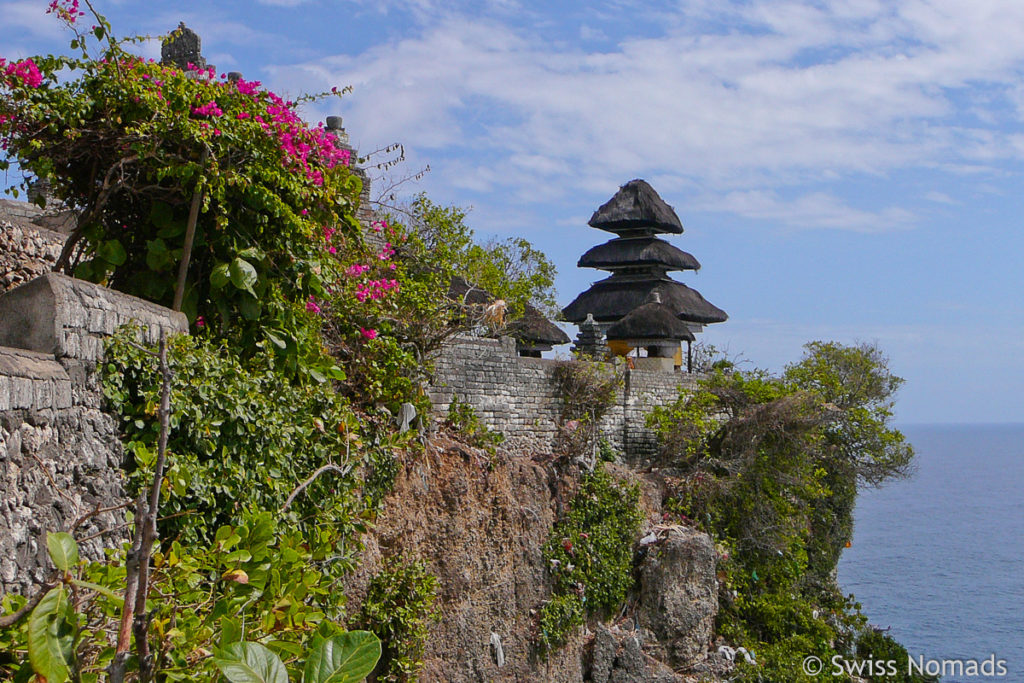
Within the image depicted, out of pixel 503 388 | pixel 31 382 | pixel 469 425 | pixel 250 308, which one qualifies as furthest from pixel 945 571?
pixel 31 382

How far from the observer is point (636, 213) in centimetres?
2339

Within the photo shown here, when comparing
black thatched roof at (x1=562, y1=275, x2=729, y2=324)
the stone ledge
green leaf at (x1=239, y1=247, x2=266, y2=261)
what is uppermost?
black thatched roof at (x1=562, y1=275, x2=729, y2=324)

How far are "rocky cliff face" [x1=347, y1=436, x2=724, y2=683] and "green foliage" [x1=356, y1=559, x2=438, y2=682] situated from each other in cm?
15

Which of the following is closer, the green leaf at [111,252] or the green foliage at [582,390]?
the green leaf at [111,252]

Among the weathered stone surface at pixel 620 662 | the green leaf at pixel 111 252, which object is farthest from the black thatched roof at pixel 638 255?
the green leaf at pixel 111 252

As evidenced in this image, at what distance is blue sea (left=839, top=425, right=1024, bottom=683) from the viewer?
31156mm

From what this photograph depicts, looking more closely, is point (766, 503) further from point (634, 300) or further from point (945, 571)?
point (945, 571)

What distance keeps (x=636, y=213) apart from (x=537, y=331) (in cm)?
397

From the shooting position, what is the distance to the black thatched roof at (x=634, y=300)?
22828mm

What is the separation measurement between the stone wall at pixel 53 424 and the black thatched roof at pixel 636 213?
18.5 meters

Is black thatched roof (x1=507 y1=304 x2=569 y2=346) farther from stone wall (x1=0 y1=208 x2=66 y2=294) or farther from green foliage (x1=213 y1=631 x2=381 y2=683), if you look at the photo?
green foliage (x1=213 y1=631 x2=381 y2=683)

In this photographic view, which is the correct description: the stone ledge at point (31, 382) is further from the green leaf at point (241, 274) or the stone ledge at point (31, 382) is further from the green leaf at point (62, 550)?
the green leaf at point (241, 274)

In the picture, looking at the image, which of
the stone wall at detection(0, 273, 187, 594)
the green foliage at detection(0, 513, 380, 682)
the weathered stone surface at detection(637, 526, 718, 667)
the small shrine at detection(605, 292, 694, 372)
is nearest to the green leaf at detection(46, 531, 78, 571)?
the green foliage at detection(0, 513, 380, 682)

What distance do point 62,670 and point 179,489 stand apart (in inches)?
76.8
